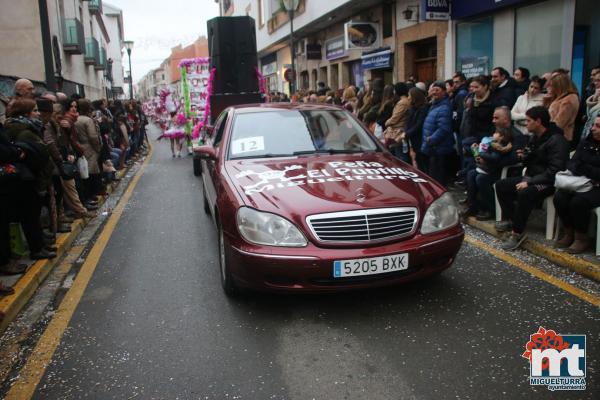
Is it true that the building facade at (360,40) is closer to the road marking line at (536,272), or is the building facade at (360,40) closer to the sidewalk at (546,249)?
the sidewalk at (546,249)

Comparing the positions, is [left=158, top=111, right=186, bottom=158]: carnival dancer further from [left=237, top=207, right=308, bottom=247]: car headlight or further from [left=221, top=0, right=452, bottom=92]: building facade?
[left=237, top=207, right=308, bottom=247]: car headlight

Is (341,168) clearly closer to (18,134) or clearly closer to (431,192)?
(431,192)

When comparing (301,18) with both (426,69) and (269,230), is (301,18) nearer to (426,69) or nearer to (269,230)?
(426,69)

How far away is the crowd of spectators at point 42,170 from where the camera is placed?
15.4ft

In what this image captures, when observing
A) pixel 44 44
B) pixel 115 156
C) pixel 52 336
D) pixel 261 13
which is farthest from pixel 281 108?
pixel 261 13

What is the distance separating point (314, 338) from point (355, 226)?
0.81 meters

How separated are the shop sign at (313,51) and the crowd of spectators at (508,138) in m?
14.3

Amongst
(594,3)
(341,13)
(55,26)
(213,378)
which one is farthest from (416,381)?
(55,26)

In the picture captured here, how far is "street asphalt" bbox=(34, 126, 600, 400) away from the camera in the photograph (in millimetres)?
2957

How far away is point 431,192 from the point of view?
13.4 feet

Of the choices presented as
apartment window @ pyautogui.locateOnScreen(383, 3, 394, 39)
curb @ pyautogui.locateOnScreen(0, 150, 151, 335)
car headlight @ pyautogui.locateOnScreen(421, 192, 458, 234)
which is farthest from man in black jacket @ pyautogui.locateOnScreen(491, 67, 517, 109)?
apartment window @ pyautogui.locateOnScreen(383, 3, 394, 39)

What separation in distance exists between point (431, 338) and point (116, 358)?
2050mm

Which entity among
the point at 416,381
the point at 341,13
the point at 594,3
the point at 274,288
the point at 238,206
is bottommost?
the point at 416,381

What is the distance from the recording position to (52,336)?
12.3 feet
